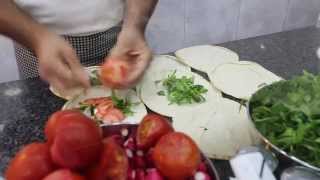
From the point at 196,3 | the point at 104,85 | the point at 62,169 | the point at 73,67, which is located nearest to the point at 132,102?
the point at 104,85

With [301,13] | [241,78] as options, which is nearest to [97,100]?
[241,78]

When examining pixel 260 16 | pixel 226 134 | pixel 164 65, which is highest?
pixel 260 16

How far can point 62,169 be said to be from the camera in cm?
52

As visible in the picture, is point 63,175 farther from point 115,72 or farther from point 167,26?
point 167,26

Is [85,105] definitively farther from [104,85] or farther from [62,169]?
[62,169]

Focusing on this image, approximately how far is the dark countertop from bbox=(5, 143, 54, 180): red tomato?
26 centimetres

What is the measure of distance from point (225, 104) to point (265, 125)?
0.24 m

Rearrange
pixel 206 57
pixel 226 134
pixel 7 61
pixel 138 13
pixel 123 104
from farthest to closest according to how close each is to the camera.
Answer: pixel 7 61
pixel 206 57
pixel 138 13
pixel 123 104
pixel 226 134

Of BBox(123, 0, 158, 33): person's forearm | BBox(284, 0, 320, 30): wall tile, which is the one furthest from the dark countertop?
BBox(284, 0, 320, 30): wall tile

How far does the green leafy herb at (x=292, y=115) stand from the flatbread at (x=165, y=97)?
187 millimetres

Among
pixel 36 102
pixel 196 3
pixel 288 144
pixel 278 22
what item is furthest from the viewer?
pixel 278 22

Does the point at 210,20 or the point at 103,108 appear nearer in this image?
the point at 103,108

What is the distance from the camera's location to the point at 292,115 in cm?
71

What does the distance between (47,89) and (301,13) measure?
1.47 metres
